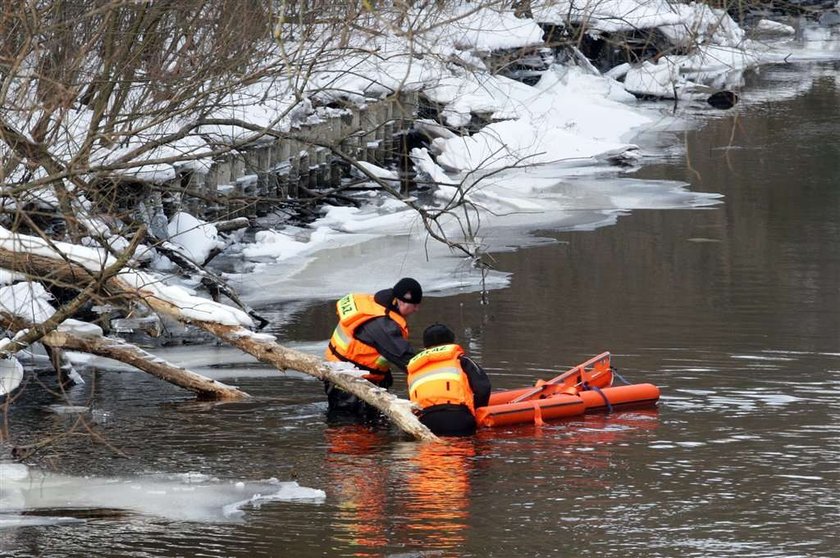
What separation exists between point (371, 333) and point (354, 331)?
13cm

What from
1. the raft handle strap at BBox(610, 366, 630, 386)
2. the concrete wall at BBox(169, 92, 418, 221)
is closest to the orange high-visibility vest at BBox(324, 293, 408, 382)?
the raft handle strap at BBox(610, 366, 630, 386)

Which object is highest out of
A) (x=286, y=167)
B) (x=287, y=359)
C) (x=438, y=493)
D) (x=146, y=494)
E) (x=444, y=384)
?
(x=286, y=167)

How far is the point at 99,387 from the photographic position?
1212cm

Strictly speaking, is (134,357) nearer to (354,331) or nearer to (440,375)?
(354,331)

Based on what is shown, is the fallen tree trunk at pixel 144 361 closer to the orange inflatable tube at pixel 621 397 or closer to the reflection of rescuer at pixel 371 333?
the reflection of rescuer at pixel 371 333

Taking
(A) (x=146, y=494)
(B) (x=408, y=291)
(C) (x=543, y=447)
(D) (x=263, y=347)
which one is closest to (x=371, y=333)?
(B) (x=408, y=291)

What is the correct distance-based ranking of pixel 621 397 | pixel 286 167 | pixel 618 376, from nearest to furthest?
1. pixel 621 397
2. pixel 618 376
3. pixel 286 167

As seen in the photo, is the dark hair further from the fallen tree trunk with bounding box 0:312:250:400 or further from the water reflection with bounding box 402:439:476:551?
the fallen tree trunk with bounding box 0:312:250:400

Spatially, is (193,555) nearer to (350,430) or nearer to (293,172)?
(350,430)

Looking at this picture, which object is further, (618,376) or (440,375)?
(618,376)

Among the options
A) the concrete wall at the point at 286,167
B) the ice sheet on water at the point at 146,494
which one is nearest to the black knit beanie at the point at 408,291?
the ice sheet on water at the point at 146,494

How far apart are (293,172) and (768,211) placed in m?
7.06

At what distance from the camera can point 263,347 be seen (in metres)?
10.9

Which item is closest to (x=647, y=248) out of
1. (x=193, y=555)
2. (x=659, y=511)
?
(x=659, y=511)
